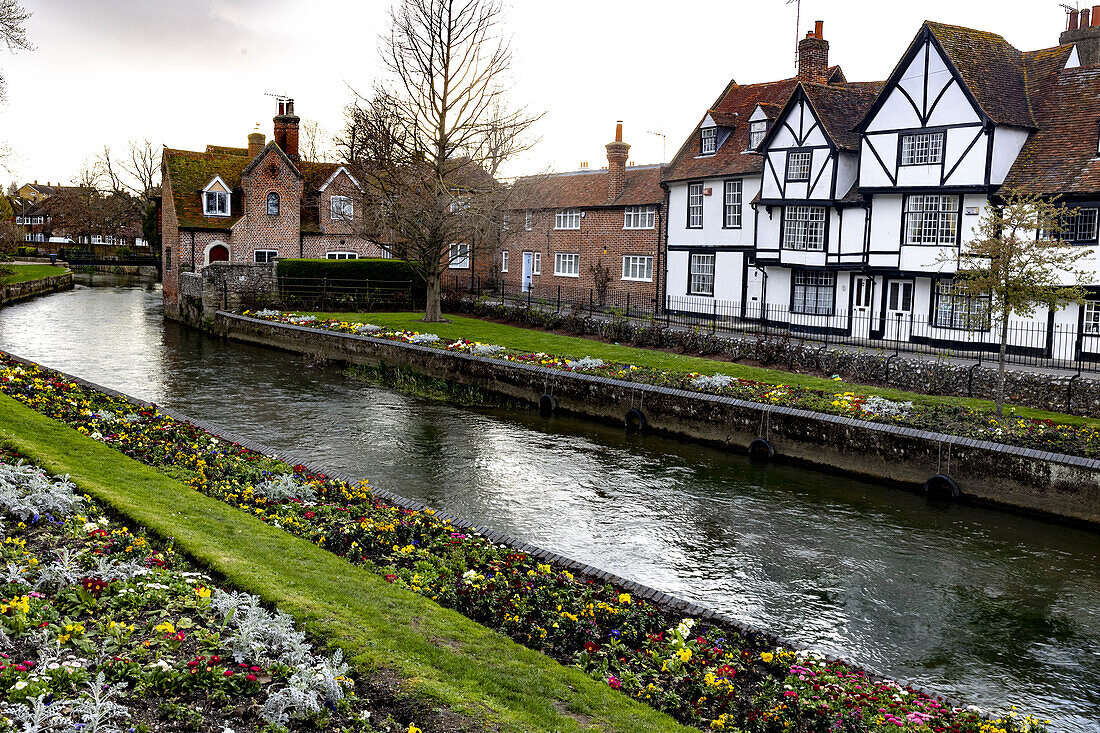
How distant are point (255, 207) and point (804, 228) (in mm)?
33219

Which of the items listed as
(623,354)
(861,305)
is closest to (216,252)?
(623,354)

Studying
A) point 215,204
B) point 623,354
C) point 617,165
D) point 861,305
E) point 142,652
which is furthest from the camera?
point 215,204

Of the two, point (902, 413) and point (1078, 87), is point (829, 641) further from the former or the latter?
point (1078, 87)

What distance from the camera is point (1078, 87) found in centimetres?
A: 2889

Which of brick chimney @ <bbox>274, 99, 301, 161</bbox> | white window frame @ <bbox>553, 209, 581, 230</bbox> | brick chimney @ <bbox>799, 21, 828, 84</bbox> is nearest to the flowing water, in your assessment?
brick chimney @ <bbox>799, 21, 828, 84</bbox>

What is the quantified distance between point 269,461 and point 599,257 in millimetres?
33897

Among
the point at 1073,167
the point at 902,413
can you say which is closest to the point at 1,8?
the point at 902,413

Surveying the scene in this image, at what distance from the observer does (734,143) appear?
3909 cm

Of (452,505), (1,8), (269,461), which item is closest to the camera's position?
(269,461)

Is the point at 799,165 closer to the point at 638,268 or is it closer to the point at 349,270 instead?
the point at 638,268

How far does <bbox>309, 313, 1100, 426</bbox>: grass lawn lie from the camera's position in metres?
20.0

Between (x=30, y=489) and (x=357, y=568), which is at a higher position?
(x=30, y=489)

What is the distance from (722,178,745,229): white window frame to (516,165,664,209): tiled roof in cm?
435

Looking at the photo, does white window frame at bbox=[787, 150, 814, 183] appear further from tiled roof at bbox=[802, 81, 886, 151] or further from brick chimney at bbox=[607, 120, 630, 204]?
brick chimney at bbox=[607, 120, 630, 204]
